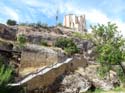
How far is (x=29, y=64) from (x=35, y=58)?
43.3 inches

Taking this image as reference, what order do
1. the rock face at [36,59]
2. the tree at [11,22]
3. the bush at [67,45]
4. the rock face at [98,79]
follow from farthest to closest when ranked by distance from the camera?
1. the tree at [11,22]
2. the bush at [67,45]
3. the rock face at [36,59]
4. the rock face at [98,79]

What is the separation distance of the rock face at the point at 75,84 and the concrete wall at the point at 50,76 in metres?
1.06

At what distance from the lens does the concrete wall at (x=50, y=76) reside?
1141 inches

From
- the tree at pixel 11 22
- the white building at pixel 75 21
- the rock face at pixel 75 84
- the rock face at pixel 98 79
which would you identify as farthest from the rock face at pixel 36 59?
the white building at pixel 75 21

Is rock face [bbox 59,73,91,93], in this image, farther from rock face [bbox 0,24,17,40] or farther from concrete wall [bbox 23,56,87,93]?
rock face [bbox 0,24,17,40]

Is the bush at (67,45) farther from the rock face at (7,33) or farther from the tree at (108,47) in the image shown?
the tree at (108,47)

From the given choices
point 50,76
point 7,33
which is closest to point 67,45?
point 7,33

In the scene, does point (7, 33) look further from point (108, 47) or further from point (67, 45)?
point (108, 47)

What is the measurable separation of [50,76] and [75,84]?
2.40 meters

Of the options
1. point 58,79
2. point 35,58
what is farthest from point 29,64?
point 58,79

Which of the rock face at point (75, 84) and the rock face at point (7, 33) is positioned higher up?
the rock face at point (7, 33)

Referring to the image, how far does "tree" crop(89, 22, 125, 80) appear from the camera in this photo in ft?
106

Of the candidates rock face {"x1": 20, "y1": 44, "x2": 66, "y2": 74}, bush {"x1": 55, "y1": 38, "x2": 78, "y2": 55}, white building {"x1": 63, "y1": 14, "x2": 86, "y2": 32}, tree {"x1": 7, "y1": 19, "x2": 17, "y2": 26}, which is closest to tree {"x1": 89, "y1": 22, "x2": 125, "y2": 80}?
rock face {"x1": 20, "y1": 44, "x2": 66, "y2": 74}

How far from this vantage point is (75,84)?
32.1 m
